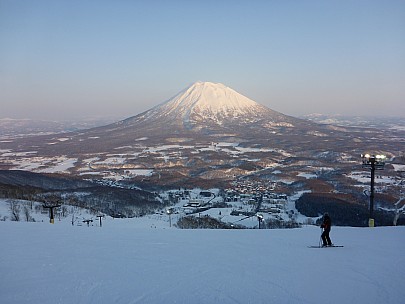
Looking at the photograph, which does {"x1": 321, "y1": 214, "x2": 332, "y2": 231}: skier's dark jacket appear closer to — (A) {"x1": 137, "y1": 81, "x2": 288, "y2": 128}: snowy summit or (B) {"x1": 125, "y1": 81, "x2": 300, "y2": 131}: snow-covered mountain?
(B) {"x1": 125, "y1": 81, "x2": 300, "y2": 131}: snow-covered mountain

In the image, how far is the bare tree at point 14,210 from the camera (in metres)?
15.1

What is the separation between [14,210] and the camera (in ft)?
55.9

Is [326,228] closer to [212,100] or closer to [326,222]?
[326,222]

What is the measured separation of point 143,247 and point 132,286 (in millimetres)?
2448

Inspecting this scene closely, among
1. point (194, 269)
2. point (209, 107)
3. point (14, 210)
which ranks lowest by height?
point (14, 210)

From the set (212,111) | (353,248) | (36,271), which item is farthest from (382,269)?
(212,111)

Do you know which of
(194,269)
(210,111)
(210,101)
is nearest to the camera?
(194,269)

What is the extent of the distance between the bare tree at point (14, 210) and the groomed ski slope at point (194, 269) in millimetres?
7090

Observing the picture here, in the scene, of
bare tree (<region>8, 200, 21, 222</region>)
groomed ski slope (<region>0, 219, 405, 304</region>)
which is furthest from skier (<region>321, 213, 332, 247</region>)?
bare tree (<region>8, 200, 21, 222</region>)

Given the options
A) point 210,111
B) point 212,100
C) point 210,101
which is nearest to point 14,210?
point 210,111

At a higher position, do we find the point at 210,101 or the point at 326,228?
the point at 210,101

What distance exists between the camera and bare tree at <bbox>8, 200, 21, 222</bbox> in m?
15.1

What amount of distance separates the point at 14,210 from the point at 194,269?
47.3 ft

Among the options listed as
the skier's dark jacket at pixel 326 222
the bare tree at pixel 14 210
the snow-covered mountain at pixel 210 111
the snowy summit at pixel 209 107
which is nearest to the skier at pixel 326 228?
the skier's dark jacket at pixel 326 222
